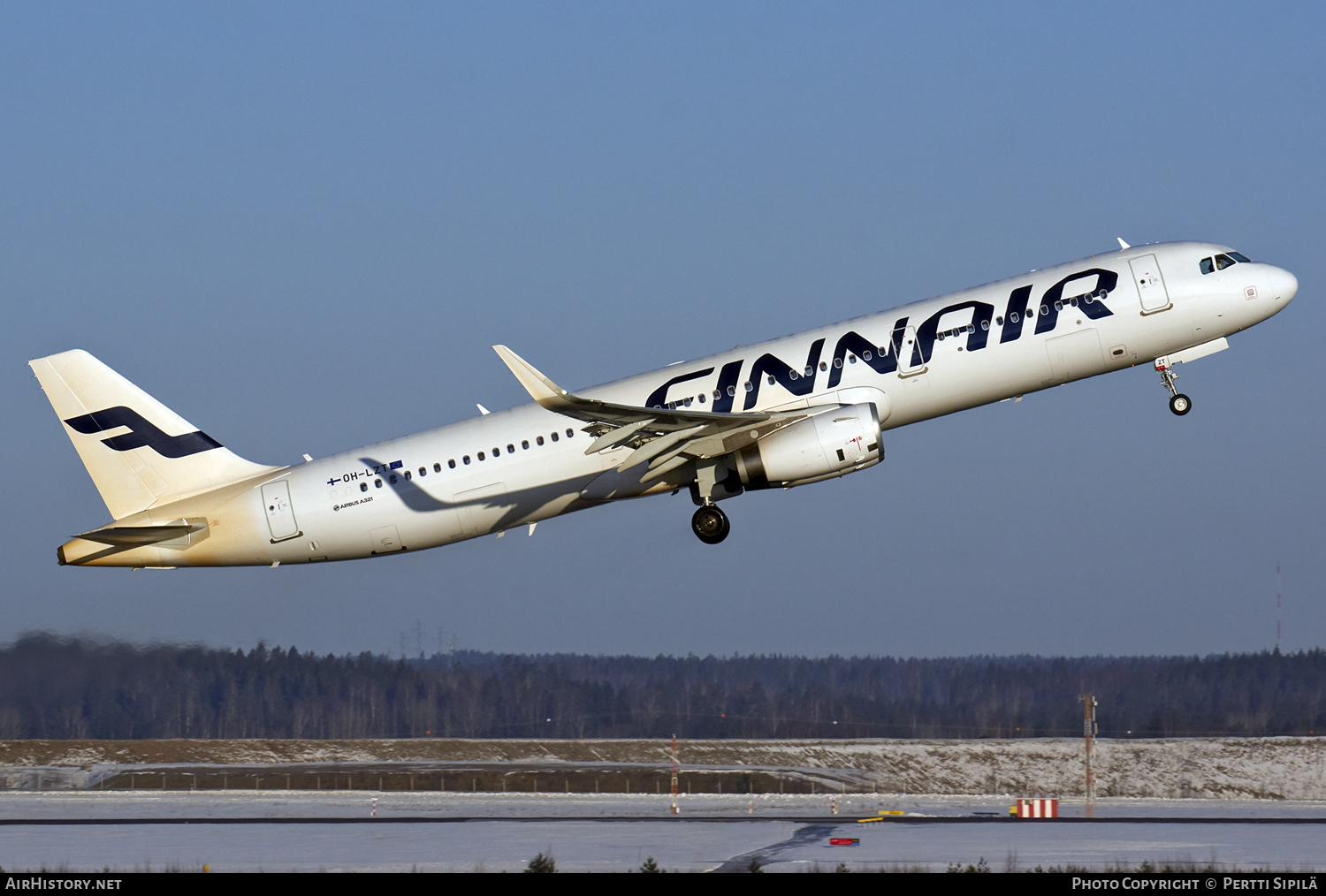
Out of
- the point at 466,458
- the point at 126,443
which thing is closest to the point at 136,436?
the point at 126,443

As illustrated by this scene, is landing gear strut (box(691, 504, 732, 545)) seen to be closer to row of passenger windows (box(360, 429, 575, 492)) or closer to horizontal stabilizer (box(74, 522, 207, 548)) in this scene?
row of passenger windows (box(360, 429, 575, 492))

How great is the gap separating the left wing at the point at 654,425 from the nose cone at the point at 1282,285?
45.3ft

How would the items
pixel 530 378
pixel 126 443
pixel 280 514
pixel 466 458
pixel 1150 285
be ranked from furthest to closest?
pixel 126 443
pixel 280 514
pixel 466 458
pixel 1150 285
pixel 530 378

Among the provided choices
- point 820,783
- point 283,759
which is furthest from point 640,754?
point 283,759

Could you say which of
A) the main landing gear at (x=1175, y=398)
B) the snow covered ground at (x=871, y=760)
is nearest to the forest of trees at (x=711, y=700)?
the snow covered ground at (x=871, y=760)

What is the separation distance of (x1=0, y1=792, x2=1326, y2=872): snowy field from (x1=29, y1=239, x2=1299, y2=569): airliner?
990cm

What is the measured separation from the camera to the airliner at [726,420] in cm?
4288

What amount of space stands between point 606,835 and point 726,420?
18.6 m

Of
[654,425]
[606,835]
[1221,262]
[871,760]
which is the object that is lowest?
[606,835]

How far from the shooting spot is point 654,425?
42.2 meters

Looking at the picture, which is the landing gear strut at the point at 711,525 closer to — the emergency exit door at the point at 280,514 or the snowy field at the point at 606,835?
the snowy field at the point at 606,835

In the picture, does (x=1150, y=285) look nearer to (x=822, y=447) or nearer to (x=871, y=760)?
(x=822, y=447)

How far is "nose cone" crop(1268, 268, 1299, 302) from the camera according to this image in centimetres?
4369

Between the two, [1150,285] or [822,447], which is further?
[1150,285]
